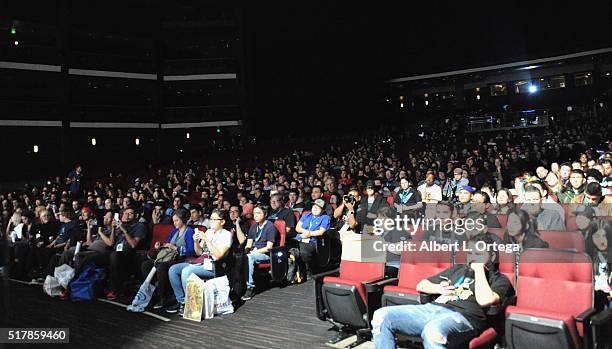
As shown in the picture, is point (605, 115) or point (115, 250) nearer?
point (115, 250)

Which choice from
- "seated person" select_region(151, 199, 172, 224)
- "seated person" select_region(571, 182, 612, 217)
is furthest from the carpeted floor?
"seated person" select_region(571, 182, 612, 217)

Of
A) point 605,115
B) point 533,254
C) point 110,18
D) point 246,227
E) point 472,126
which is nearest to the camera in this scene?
point 533,254

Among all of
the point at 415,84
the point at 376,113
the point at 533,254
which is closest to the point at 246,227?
the point at 533,254

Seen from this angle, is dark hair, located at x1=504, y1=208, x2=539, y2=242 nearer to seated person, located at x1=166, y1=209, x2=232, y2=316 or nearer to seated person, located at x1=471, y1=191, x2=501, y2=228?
seated person, located at x1=471, y1=191, x2=501, y2=228

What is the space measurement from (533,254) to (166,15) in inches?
994

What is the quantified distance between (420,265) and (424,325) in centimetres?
73

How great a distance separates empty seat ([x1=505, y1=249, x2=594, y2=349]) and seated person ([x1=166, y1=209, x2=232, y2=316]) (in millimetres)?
3367

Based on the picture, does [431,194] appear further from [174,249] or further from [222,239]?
[174,249]

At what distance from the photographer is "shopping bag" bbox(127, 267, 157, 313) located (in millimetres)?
5769

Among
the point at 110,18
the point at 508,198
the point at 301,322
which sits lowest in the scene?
the point at 301,322

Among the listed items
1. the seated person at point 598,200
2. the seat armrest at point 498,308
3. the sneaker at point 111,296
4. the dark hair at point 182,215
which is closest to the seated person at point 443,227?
the seat armrest at point 498,308

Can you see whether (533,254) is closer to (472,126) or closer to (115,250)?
(115,250)

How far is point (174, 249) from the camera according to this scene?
6070 millimetres

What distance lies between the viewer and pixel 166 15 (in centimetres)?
2516
